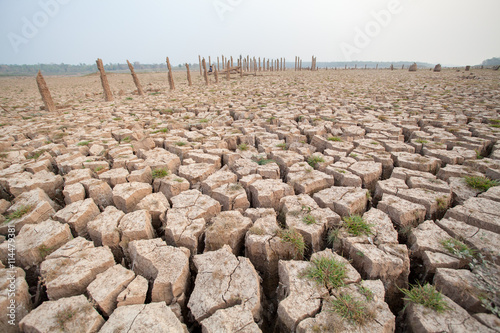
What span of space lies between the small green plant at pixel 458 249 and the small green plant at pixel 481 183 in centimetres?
143

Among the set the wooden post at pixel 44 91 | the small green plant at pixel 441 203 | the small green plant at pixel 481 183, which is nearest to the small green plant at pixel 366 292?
the small green plant at pixel 441 203

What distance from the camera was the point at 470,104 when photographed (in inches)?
288

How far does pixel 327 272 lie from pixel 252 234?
0.77 m

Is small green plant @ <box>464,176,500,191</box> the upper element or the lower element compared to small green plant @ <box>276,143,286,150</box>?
lower

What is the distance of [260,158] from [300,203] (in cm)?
150

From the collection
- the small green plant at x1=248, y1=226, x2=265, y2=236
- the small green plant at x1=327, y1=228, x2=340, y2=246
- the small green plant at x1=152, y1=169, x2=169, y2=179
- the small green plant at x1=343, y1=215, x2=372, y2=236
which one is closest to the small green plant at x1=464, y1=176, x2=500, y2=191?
the small green plant at x1=343, y1=215, x2=372, y2=236

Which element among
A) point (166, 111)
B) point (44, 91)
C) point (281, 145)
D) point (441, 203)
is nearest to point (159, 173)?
point (281, 145)

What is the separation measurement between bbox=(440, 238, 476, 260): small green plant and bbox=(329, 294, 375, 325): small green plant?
109 centimetres

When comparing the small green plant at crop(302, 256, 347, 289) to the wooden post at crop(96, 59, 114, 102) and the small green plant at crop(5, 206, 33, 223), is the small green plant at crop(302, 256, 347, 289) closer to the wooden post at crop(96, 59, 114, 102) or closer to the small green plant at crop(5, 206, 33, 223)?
the small green plant at crop(5, 206, 33, 223)

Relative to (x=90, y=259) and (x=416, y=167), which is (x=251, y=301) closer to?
(x=90, y=259)

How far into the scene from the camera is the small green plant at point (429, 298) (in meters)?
1.60

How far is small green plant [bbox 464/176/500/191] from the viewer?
2908 mm

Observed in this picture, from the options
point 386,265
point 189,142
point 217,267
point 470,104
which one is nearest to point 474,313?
point 386,265

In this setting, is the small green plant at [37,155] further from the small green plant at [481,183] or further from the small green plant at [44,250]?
the small green plant at [481,183]
